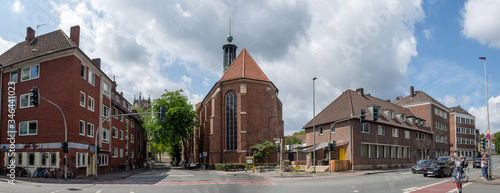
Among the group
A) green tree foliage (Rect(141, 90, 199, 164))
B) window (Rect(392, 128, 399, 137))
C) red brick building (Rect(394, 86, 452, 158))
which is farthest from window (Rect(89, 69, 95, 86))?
red brick building (Rect(394, 86, 452, 158))

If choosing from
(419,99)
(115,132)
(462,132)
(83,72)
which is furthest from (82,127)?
(462,132)

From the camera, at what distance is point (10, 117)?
101 ft

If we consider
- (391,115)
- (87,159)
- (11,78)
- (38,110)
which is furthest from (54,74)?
(391,115)

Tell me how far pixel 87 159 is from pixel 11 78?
31.9 ft

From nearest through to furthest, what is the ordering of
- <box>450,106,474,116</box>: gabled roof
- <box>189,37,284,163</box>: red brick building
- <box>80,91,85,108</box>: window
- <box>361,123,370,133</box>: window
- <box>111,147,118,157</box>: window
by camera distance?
<box>80,91,85,108</box>: window < <box>361,123,370,133</box>: window < <box>111,147,118,157</box>: window < <box>189,37,284,163</box>: red brick building < <box>450,106,474,116</box>: gabled roof

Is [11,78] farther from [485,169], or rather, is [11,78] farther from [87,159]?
[485,169]

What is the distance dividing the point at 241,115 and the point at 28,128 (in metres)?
27.4

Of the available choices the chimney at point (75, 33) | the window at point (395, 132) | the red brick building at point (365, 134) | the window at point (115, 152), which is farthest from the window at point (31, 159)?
the window at point (395, 132)

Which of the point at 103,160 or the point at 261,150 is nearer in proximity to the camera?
the point at 103,160

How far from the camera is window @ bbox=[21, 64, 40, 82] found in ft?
101

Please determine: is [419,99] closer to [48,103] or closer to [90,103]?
[90,103]

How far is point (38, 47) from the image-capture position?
32.5 meters

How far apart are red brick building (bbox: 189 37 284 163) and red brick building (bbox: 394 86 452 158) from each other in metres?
25.7

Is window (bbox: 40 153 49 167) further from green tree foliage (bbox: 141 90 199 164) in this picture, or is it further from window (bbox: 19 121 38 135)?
green tree foliage (bbox: 141 90 199 164)
